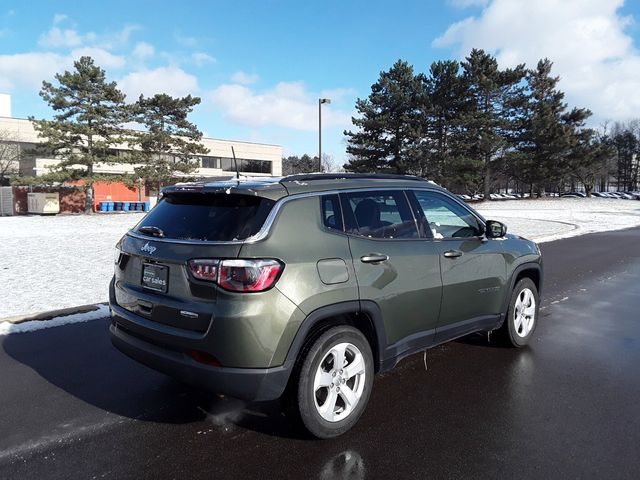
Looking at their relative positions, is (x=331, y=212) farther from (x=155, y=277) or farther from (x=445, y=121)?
(x=445, y=121)

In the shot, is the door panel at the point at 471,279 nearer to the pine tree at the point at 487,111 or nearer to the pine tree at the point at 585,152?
the pine tree at the point at 487,111

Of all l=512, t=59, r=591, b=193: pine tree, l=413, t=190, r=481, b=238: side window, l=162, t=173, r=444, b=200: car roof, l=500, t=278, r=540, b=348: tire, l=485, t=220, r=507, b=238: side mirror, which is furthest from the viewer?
l=512, t=59, r=591, b=193: pine tree

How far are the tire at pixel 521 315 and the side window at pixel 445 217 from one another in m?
0.92

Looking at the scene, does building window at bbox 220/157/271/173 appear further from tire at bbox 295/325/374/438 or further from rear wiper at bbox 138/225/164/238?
tire at bbox 295/325/374/438

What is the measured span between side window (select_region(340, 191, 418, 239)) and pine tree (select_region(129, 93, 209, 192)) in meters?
31.4

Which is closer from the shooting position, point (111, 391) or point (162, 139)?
point (111, 391)

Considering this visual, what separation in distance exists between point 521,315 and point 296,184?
3.07 metres

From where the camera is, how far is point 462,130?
133 feet

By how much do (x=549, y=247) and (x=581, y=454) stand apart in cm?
1181

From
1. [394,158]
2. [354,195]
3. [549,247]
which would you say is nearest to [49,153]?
[394,158]

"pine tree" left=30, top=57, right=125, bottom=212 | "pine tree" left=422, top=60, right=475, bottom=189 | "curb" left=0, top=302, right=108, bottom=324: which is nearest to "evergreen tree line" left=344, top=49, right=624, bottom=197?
"pine tree" left=422, top=60, right=475, bottom=189

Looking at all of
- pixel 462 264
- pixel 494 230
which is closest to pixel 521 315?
pixel 494 230

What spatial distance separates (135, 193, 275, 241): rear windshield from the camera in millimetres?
2967

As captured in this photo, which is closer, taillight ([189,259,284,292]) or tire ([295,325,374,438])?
taillight ([189,259,284,292])
